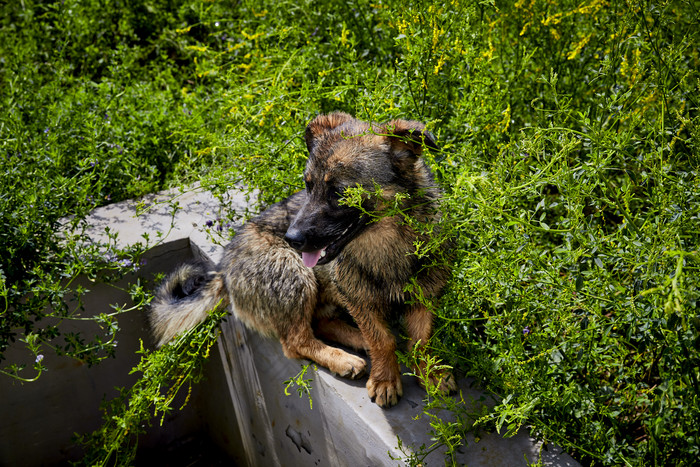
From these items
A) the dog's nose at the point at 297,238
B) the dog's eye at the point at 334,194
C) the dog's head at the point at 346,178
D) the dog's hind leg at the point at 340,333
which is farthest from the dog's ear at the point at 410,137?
the dog's hind leg at the point at 340,333

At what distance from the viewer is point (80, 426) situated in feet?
14.3

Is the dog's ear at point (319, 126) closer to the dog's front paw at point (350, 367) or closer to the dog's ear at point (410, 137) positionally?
the dog's ear at point (410, 137)

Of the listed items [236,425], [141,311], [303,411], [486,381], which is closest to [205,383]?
[236,425]

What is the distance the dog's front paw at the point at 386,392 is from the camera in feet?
8.96

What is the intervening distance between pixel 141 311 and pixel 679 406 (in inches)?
131

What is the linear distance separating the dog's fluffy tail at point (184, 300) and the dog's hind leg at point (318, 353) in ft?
1.92

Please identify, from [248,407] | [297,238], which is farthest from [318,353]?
[248,407]

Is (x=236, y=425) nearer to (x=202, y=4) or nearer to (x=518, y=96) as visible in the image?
(x=518, y=96)

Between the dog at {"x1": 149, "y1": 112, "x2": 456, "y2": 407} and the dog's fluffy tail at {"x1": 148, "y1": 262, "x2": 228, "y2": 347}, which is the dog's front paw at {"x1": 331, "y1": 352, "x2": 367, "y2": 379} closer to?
the dog at {"x1": 149, "y1": 112, "x2": 456, "y2": 407}

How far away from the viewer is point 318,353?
3.12 meters

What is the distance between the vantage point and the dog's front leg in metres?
2.74

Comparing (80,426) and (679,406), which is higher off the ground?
(679,406)

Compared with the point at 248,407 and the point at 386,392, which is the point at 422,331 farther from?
the point at 248,407

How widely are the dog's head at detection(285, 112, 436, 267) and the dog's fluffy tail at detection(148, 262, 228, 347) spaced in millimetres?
1037
